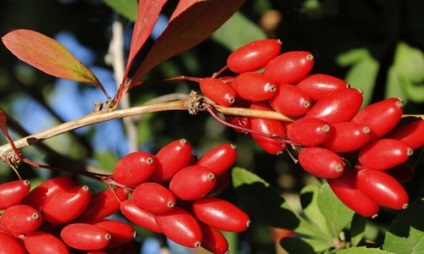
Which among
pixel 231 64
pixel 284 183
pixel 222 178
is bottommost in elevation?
pixel 284 183

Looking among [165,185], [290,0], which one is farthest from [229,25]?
[165,185]

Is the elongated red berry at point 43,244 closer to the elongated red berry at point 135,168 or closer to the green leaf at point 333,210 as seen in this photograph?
the elongated red berry at point 135,168

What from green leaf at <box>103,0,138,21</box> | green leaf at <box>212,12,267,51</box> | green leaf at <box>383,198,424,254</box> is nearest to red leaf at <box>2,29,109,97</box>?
green leaf at <box>383,198,424,254</box>

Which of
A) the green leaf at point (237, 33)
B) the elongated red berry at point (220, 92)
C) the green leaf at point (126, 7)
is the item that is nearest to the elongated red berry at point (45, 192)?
the elongated red berry at point (220, 92)

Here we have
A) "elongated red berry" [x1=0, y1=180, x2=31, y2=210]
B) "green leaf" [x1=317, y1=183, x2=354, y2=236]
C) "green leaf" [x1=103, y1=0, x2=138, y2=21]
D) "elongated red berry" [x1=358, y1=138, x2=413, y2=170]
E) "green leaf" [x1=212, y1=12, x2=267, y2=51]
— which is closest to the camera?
"elongated red berry" [x1=358, y1=138, x2=413, y2=170]

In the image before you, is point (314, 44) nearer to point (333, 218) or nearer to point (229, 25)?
point (229, 25)

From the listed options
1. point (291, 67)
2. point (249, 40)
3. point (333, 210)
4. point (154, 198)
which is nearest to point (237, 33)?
point (249, 40)

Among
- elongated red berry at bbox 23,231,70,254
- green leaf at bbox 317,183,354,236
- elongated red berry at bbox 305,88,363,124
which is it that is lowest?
green leaf at bbox 317,183,354,236

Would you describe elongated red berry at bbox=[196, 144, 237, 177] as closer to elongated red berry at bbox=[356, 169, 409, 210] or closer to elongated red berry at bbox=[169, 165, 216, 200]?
elongated red berry at bbox=[169, 165, 216, 200]
